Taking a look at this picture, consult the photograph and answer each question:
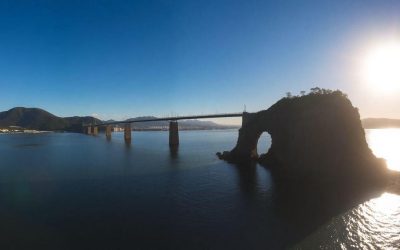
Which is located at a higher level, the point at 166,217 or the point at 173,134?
the point at 173,134

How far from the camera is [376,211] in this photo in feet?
101

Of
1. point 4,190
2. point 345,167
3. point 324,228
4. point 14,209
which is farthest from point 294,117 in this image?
point 4,190

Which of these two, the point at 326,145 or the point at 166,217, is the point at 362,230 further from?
the point at 326,145

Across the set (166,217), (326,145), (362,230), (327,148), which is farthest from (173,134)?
(362,230)

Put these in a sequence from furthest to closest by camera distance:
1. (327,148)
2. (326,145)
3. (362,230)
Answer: (326,145) → (327,148) → (362,230)

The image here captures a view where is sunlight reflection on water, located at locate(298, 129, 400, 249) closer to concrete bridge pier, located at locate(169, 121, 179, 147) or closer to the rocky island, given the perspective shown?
the rocky island

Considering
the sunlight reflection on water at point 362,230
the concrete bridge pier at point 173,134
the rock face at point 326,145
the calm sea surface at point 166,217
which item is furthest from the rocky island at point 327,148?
the concrete bridge pier at point 173,134

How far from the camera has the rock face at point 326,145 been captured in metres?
47.7

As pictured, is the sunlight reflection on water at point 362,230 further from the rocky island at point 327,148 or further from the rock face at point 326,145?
the rock face at point 326,145

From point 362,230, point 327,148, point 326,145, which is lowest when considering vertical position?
point 362,230

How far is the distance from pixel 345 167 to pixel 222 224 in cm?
3175

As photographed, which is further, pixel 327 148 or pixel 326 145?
pixel 326 145

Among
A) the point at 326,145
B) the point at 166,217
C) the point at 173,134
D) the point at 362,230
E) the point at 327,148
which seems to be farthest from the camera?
the point at 173,134

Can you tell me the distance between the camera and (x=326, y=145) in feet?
163
